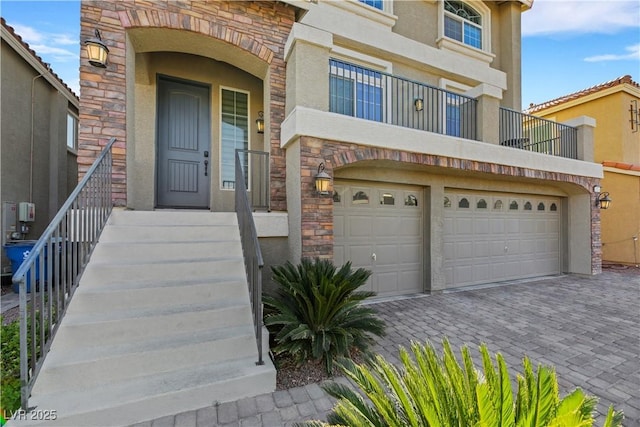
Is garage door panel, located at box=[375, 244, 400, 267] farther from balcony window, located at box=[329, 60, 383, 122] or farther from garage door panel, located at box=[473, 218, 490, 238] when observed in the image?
balcony window, located at box=[329, 60, 383, 122]

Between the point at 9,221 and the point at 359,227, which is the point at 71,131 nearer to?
the point at 9,221

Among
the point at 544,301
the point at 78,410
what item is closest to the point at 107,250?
the point at 78,410

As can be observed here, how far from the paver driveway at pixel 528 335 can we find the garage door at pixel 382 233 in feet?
1.75

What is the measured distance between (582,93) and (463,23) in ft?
21.4

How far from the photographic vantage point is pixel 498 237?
7016 mm

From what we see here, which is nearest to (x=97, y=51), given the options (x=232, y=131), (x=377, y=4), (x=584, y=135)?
(x=232, y=131)

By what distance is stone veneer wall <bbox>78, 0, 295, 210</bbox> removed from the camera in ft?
12.8

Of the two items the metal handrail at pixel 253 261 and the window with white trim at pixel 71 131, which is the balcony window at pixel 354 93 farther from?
the window with white trim at pixel 71 131

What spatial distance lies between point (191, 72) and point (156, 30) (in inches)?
52.2

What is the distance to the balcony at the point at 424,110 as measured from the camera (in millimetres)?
5848

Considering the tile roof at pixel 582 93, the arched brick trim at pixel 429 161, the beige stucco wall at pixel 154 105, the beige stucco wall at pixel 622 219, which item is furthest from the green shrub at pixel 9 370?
the tile roof at pixel 582 93

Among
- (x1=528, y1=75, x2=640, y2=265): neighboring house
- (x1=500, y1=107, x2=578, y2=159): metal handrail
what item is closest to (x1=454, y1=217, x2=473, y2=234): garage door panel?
(x1=500, y1=107, x2=578, y2=159): metal handrail

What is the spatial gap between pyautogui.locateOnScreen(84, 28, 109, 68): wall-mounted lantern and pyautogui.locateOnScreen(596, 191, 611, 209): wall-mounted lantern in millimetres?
11456

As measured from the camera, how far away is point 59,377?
2223 mm
